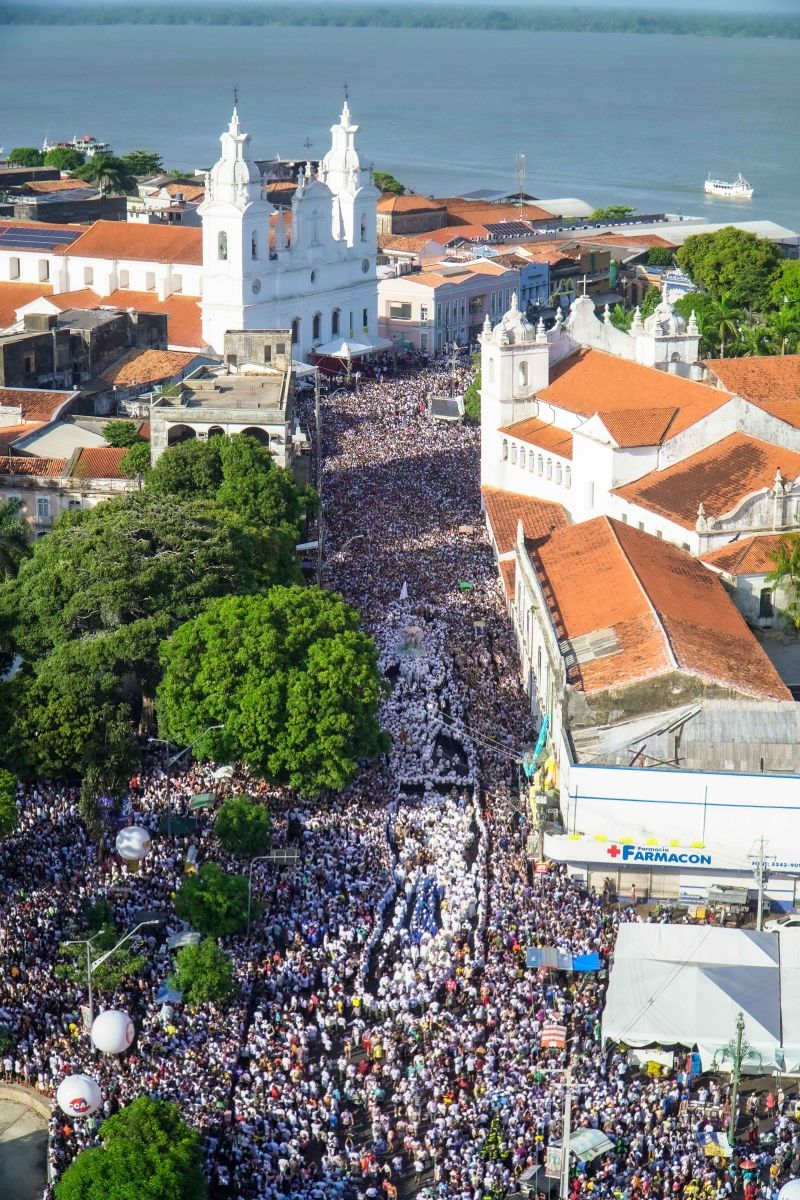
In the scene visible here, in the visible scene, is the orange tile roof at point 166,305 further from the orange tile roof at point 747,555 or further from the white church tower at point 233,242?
the orange tile roof at point 747,555

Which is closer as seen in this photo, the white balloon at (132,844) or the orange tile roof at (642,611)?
the white balloon at (132,844)

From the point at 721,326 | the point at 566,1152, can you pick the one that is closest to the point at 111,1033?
the point at 566,1152

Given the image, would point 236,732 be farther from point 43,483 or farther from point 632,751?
point 43,483

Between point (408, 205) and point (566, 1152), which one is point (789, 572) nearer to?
point (566, 1152)

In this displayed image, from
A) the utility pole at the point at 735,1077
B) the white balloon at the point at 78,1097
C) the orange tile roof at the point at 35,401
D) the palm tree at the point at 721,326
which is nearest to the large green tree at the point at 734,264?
the palm tree at the point at 721,326

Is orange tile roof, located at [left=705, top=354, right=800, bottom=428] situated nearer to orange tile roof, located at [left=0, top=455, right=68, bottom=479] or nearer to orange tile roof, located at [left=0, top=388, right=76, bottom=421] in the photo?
orange tile roof, located at [left=0, top=455, right=68, bottom=479]

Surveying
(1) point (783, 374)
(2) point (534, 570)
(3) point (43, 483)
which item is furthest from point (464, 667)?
(1) point (783, 374)
